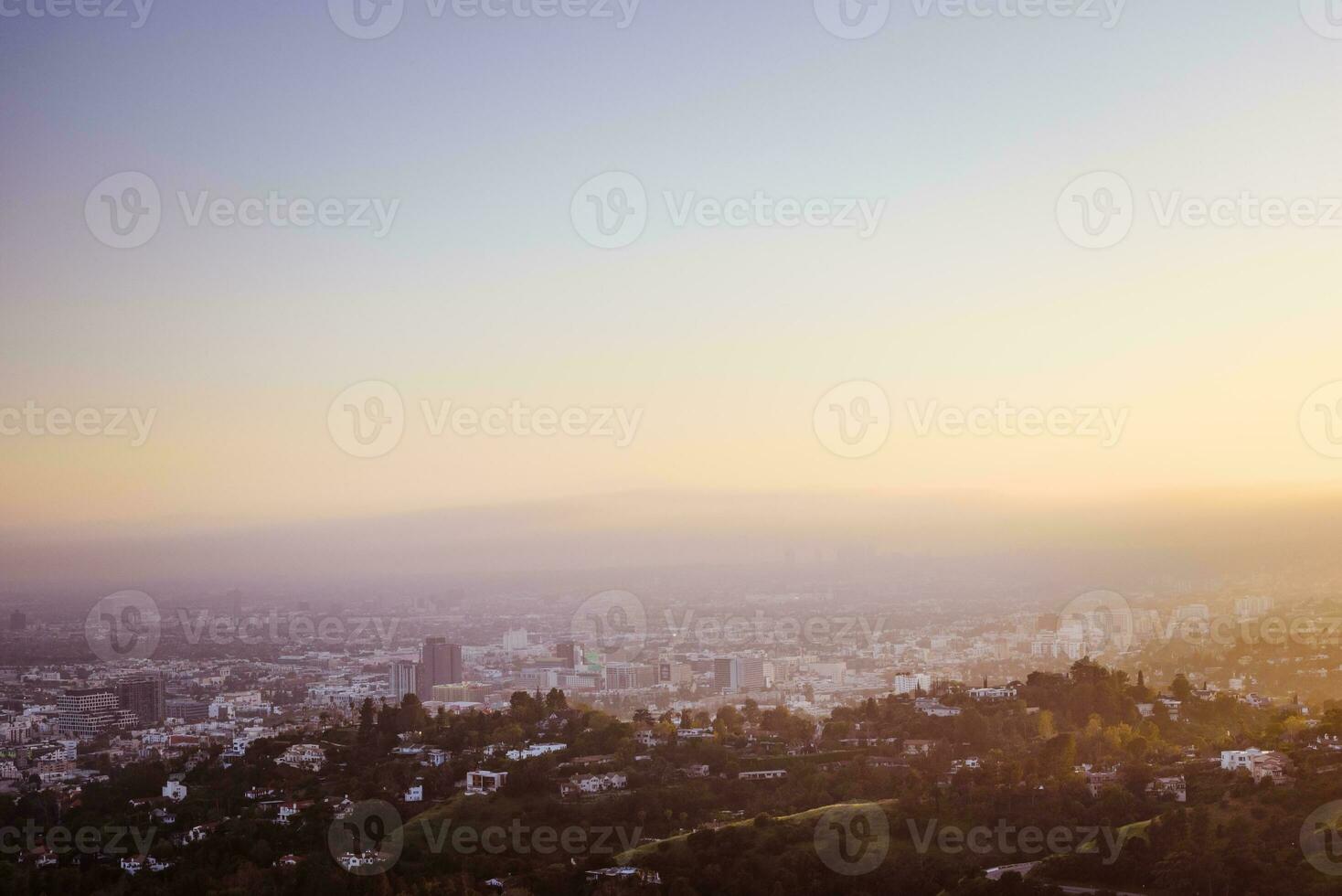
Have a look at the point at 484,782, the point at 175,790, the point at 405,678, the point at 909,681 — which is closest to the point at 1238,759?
the point at 484,782

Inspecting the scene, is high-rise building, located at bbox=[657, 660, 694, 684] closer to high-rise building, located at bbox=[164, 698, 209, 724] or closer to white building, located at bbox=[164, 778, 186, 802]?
high-rise building, located at bbox=[164, 698, 209, 724]

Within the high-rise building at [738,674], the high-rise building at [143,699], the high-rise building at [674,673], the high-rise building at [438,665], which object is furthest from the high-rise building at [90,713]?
the high-rise building at [738,674]

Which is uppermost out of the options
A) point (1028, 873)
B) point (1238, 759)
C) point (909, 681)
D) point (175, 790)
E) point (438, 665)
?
point (438, 665)

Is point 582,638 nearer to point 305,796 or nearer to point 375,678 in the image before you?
point 375,678

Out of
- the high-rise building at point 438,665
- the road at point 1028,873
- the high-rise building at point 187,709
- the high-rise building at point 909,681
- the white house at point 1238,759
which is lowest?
the road at point 1028,873

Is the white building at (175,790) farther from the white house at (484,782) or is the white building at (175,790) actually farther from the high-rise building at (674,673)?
the high-rise building at (674,673)

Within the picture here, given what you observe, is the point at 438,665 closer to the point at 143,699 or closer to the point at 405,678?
the point at 405,678
